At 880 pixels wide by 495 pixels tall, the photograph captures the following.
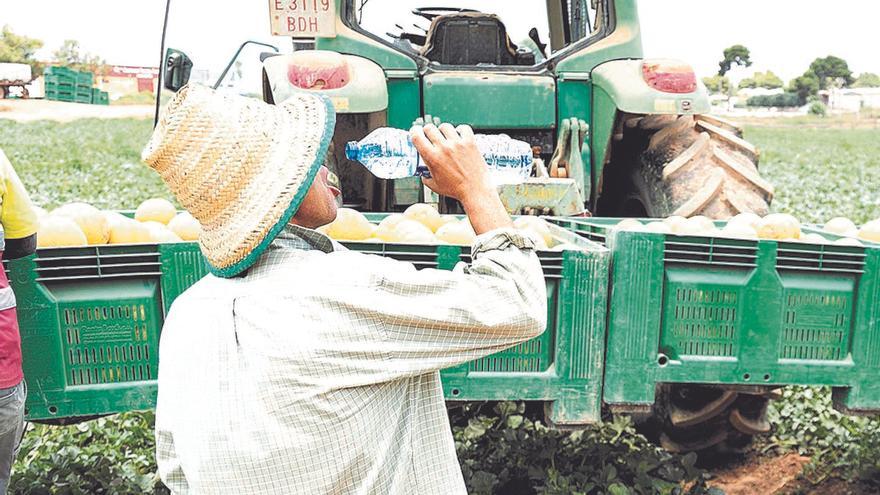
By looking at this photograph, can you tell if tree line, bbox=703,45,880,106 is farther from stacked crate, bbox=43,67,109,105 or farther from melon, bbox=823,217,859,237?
melon, bbox=823,217,859,237

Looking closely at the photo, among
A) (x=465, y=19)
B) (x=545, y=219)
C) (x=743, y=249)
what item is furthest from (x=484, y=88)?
(x=743, y=249)

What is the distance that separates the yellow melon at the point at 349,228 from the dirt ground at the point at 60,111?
154ft

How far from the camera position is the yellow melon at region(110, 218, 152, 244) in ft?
10.0

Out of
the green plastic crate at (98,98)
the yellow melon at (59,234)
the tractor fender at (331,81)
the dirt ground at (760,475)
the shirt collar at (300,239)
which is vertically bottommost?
the dirt ground at (760,475)

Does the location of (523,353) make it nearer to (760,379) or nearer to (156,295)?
(760,379)

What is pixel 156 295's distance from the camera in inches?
102

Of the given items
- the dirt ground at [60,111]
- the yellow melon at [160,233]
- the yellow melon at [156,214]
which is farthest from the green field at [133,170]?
the yellow melon at [160,233]

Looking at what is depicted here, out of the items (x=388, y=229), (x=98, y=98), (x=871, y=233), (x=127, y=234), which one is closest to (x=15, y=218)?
(x=127, y=234)

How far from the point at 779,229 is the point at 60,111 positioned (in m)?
56.4

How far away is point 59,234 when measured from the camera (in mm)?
2820

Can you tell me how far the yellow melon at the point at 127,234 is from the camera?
10.0 ft

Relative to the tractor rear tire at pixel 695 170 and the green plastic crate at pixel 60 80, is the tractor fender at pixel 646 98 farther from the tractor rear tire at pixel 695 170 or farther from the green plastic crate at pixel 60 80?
the green plastic crate at pixel 60 80

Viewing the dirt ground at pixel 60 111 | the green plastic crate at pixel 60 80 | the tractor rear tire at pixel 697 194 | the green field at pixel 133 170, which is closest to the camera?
the tractor rear tire at pixel 697 194

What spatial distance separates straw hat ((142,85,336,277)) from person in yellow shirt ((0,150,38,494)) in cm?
110
